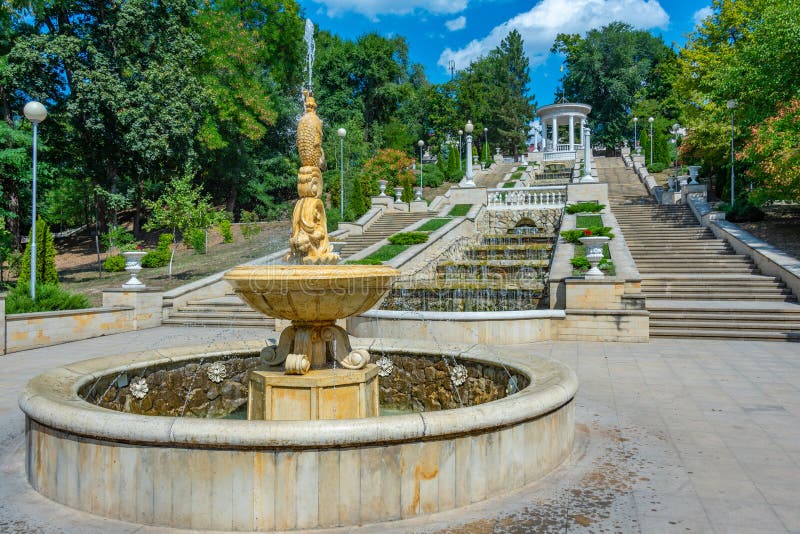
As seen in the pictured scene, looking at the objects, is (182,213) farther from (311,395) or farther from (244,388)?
(311,395)

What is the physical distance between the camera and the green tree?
6644cm

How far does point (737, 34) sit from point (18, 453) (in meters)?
43.5

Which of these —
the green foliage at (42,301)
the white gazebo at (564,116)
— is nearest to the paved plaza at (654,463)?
the green foliage at (42,301)

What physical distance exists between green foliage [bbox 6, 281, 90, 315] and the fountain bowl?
11.2m

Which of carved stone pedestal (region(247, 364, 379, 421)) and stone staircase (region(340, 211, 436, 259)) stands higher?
stone staircase (region(340, 211, 436, 259))

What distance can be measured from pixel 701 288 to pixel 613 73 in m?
58.6

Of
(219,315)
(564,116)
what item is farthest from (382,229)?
(564,116)

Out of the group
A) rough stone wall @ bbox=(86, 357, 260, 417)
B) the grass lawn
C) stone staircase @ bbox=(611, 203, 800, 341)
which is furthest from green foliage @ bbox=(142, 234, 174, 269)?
stone staircase @ bbox=(611, 203, 800, 341)

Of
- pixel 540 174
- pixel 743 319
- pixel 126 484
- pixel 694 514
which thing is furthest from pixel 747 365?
pixel 540 174

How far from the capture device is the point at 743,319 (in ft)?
43.7

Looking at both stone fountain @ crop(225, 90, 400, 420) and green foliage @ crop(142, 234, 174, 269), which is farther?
green foliage @ crop(142, 234, 174, 269)

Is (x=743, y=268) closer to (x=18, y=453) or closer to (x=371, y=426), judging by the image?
(x=371, y=426)

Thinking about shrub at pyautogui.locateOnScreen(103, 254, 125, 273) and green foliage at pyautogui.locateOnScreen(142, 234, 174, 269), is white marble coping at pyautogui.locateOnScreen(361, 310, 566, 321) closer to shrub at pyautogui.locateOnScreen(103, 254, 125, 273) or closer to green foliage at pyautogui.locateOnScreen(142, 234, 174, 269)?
green foliage at pyautogui.locateOnScreen(142, 234, 174, 269)

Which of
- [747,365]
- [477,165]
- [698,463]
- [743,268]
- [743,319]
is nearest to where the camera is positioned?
[698,463]
